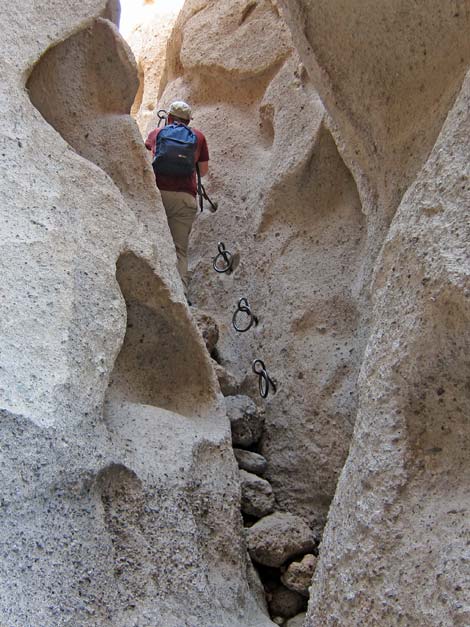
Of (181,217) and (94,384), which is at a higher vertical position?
(181,217)

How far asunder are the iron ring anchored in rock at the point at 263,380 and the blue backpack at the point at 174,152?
832 millimetres

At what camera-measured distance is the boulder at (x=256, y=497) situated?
2.53m

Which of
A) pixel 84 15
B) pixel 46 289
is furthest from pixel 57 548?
pixel 84 15

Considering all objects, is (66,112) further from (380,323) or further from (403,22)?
(380,323)

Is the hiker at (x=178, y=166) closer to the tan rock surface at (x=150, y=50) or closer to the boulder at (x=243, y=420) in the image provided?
the boulder at (x=243, y=420)

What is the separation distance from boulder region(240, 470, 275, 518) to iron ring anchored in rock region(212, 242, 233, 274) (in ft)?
4.15

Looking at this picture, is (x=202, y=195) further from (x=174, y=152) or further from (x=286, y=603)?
(x=286, y=603)

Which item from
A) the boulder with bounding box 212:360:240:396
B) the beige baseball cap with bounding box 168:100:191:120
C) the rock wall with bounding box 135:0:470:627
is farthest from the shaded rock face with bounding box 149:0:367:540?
the beige baseball cap with bounding box 168:100:191:120

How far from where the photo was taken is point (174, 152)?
3381 mm

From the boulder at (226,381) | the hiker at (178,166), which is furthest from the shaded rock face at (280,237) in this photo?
the hiker at (178,166)

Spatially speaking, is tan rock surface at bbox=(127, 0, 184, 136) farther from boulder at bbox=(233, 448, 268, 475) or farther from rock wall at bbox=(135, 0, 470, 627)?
boulder at bbox=(233, 448, 268, 475)

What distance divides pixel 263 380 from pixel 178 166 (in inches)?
36.3

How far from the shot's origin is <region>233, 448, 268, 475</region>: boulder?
9.00ft

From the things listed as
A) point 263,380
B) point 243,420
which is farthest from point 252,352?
point 243,420
